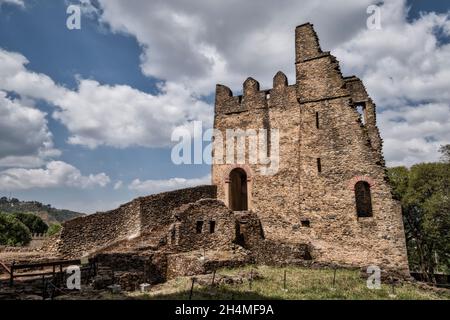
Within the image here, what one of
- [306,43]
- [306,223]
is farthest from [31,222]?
[306,43]

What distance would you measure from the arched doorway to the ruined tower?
18cm

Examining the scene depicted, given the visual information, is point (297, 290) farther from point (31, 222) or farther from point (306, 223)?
point (31, 222)

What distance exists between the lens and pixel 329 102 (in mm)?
16812

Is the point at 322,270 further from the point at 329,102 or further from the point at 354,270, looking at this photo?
the point at 329,102

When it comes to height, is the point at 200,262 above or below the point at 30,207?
below

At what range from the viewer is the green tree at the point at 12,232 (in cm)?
4034

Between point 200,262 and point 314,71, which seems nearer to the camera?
point 200,262

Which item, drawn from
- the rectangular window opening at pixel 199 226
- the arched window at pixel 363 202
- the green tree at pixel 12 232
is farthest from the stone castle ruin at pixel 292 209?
the green tree at pixel 12 232

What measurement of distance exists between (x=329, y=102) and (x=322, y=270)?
27.2 feet

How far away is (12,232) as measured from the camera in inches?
1631

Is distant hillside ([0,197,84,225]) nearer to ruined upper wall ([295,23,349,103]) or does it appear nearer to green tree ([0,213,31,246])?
green tree ([0,213,31,246])

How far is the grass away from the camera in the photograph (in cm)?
891

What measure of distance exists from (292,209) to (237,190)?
14.8ft
